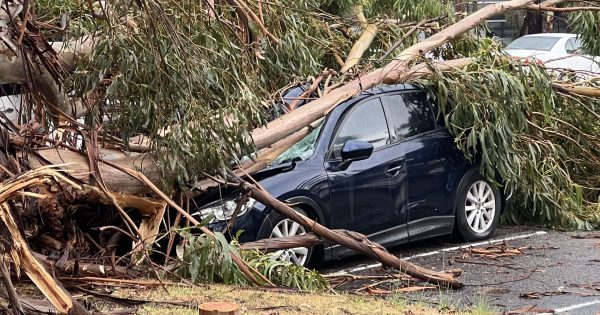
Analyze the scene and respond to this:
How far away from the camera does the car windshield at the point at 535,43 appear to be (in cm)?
2477


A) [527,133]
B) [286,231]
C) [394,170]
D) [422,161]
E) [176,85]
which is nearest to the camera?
[176,85]

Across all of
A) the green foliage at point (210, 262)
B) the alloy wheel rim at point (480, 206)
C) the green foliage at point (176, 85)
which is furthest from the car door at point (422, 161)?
the green foliage at point (210, 262)

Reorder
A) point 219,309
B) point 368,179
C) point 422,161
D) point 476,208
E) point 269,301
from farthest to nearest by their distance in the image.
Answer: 1. point 476,208
2. point 422,161
3. point 368,179
4. point 269,301
5. point 219,309

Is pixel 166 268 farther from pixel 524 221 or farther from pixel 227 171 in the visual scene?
pixel 524 221

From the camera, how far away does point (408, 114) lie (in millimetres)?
9438

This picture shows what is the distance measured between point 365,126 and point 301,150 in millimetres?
712

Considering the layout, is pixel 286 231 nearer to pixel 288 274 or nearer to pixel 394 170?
pixel 288 274

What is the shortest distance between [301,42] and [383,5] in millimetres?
3190

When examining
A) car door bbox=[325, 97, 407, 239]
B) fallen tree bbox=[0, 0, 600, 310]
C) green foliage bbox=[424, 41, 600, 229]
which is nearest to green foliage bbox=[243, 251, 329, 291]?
fallen tree bbox=[0, 0, 600, 310]

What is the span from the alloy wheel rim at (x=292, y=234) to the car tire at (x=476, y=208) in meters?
2.09

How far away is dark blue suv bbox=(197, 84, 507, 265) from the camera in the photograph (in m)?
8.18

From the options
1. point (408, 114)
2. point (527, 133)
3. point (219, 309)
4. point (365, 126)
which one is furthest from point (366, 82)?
point (219, 309)

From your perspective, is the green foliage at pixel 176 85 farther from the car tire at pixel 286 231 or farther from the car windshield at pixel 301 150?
the car windshield at pixel 301 150

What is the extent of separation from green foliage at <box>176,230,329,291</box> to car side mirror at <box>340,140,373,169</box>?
5.64 feet
